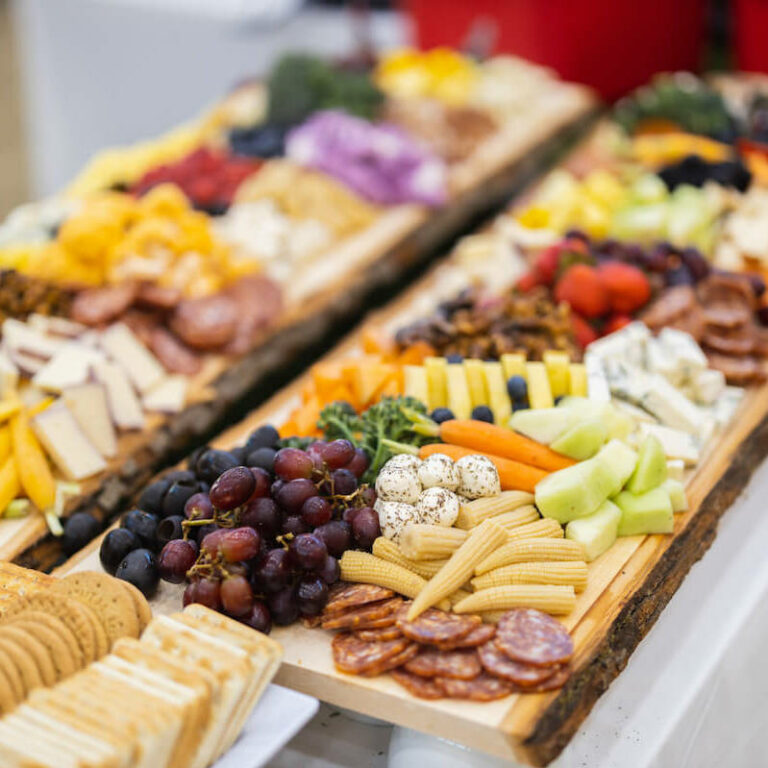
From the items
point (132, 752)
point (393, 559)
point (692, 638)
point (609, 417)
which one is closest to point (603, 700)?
point (692, 638)

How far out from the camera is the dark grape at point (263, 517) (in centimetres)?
171

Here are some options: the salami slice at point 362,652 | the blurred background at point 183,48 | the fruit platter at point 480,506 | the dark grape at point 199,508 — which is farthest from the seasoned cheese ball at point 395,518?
the blurred background at point 183,48

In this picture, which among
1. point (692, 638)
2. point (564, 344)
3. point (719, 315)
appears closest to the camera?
point (692, 638)

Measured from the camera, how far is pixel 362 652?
1.62 meters

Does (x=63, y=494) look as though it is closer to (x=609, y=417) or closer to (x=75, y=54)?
(x=609, y=417)

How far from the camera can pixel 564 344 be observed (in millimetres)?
2428

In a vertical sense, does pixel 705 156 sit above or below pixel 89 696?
above

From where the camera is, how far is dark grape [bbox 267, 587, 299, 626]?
167 centimetres

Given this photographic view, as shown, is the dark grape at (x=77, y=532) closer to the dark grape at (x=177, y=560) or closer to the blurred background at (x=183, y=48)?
the dark grape at (x=177, y=560)

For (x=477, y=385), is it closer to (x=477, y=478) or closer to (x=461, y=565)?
(x=477, y=478)

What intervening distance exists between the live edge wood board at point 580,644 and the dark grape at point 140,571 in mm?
45

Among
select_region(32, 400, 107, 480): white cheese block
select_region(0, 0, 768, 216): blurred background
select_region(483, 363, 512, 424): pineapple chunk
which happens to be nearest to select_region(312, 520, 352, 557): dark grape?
select_region(483, 363, 512, 424): pineapple chunk

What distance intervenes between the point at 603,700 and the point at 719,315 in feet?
4.18

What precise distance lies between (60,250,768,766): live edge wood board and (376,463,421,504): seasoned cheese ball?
29 cm
